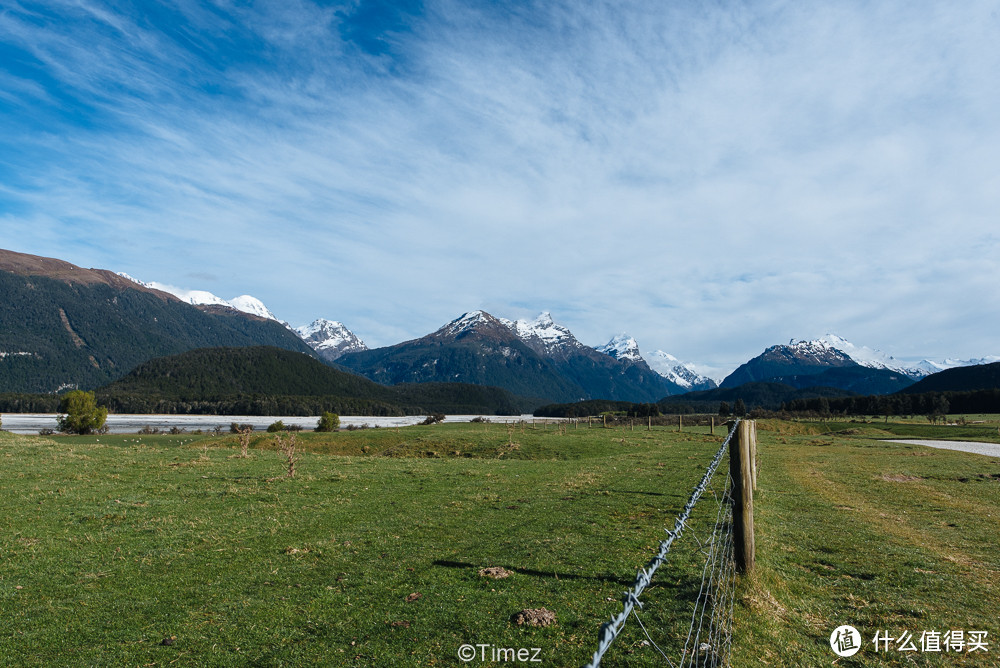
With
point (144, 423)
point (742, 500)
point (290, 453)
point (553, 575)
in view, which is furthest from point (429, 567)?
point (144, 423)

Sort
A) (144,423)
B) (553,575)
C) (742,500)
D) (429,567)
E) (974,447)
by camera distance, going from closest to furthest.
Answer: (742,500) → (553,575) → (429,567) → (974,447) → (144,423)

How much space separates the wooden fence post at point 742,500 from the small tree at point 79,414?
78.6 metres

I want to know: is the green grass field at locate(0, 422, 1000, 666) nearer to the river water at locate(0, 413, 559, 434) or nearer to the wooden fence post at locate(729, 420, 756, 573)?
the wooden fence post at locate(729, 420, 756, 573)

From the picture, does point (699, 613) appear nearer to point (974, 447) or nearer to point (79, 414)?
point (974, 447)

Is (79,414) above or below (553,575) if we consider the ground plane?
below

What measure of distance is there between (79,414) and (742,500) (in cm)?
8064

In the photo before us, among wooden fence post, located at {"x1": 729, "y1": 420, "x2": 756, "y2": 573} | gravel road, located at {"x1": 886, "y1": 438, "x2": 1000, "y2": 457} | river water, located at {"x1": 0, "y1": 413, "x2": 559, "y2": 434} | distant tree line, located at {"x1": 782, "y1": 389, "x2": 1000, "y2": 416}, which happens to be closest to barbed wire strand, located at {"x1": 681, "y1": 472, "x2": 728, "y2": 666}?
wooden fence post, located at {"x1": 729, "y1": 420, "x2": 756, "y2": 573}

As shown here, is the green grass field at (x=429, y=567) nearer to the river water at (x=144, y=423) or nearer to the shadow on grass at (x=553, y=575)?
the shadow on grass at (x=553, y=575)

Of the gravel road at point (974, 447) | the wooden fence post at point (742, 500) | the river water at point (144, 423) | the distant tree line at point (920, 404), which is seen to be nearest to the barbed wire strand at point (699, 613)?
the wooden fence post at point (742, 500)

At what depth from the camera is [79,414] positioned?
63.5m

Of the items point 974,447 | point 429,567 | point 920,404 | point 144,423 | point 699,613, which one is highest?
point 920,404

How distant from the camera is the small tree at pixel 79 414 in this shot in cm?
6344

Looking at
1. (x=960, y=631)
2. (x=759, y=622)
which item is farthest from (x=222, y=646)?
(x=960, y=631)

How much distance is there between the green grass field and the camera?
7.14 meters
